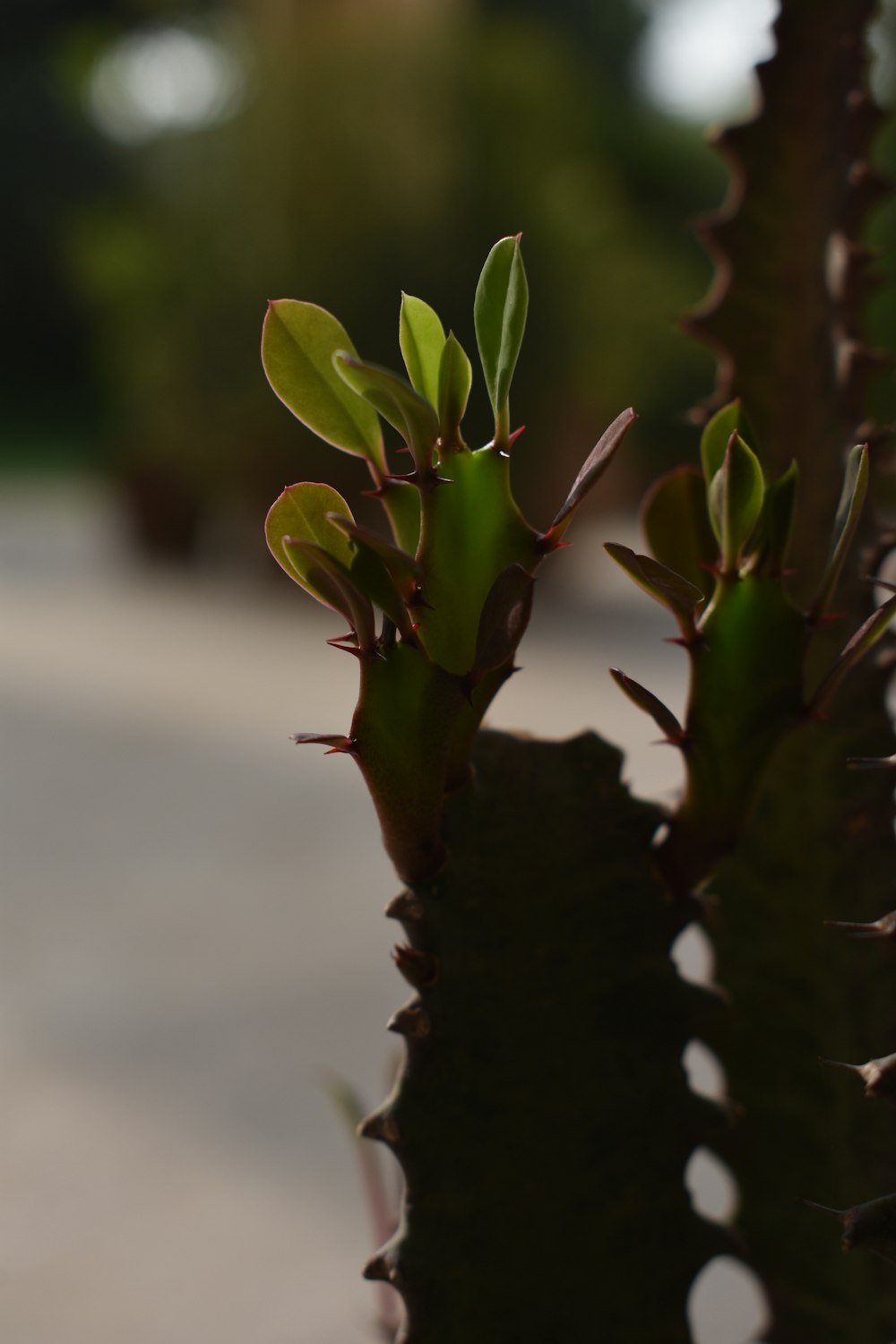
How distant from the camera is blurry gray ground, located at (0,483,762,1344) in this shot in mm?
814

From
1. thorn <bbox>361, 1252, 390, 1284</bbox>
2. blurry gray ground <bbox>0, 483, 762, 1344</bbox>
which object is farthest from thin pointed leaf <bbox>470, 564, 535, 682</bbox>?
blurry gray ground <bbox>0, 483, 762, 1344</bbox>

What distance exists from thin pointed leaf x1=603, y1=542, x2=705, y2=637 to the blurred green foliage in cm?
255

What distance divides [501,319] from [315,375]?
0.10 ft

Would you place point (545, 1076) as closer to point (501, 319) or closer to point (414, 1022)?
point (414, 1022)

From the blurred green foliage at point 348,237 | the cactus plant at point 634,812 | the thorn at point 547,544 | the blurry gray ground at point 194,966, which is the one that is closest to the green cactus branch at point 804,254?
the cactus plant at point 634,812

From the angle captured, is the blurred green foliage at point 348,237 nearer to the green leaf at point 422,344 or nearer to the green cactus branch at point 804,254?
the green cactus branch at point 804,254

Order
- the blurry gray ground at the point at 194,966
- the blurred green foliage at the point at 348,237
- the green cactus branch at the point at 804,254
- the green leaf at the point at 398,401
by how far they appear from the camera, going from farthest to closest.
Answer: the blurred green foliage at the point at 348,237 < the blurry gray ground at the point at 194,966 < the green cactus branch at the point at 804,254 < the green leaf at the point at 398,401

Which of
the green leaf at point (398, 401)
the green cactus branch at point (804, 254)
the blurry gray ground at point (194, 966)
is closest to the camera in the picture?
the green leaf at point (398, 401)

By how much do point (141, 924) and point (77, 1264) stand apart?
2.16ft

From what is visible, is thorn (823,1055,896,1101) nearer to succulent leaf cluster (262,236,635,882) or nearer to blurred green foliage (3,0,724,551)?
succulent leaf cluster (262,236,635,882)

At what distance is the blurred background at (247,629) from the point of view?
3.01 ft

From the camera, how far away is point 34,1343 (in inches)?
28.5

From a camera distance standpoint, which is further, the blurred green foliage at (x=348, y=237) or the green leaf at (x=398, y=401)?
the blurred green foliage at (x=348, y=237)

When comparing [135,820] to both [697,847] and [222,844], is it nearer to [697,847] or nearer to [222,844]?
[222,844]
